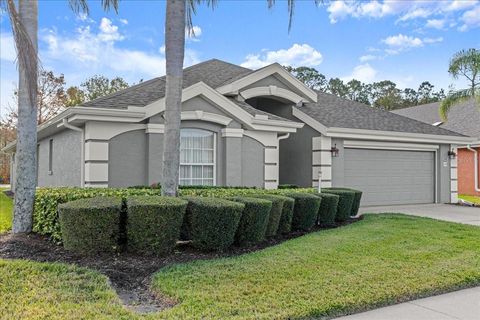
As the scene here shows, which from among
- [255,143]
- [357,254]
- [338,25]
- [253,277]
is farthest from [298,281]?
[338,25]

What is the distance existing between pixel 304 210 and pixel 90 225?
4802 millimetres

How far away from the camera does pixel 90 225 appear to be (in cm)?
613

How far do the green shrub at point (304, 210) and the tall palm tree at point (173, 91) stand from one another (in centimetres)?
287

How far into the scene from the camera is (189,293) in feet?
15.3

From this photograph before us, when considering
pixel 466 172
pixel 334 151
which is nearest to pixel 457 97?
pixel 466 172

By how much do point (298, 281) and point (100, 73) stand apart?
125 ft

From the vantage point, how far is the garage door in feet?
51.0

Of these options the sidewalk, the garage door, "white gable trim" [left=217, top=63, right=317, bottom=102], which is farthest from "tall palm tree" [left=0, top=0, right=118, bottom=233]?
the garage door

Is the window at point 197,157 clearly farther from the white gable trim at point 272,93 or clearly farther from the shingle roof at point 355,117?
the shingle roof at point 355,117

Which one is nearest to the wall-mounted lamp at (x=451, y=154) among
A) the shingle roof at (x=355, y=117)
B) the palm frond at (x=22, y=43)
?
the shingle roof at (x=355, y=117)

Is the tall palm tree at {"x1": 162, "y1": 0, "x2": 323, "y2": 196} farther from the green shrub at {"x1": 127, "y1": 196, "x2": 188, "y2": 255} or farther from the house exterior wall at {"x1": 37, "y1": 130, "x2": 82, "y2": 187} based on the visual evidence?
the house exterior wall at {"x1": 37, "y1": 130, "x2": 82, "y2": 187}

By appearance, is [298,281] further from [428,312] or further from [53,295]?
[53,295]

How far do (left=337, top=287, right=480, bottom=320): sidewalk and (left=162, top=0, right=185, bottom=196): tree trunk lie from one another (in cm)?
441

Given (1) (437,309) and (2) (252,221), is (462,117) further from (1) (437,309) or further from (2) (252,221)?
(1) (437,309)
